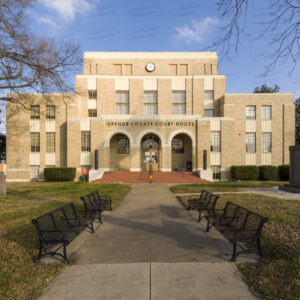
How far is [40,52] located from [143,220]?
33.4ft

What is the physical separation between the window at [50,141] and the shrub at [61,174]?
11.6 feet

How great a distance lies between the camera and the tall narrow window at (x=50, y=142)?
87.7ft

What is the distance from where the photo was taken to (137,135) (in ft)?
82.4

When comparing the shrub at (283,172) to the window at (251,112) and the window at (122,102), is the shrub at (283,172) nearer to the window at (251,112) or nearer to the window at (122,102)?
the window at (251,112)

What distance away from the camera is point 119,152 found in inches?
1099

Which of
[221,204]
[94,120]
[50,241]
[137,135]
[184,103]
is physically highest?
[184,103]

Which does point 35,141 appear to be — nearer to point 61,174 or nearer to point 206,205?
point 61,174

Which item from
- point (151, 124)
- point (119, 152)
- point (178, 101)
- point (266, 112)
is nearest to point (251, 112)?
point (266, 112)

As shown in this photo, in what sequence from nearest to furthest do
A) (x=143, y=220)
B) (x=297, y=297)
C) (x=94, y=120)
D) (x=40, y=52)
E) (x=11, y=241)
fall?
1. (x=297, y=297)
2. (x=11, y=241)
3. (x=143, y=220)
4. (x=40, y=52)
5. (x=94, y=120)

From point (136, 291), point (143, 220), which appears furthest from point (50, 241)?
point (143, 220)

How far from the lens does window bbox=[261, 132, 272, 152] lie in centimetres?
2731

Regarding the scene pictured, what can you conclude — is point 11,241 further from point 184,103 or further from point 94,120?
point 184,103

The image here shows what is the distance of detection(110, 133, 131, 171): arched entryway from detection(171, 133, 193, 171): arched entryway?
21.8ft

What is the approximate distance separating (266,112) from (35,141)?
32.8 meters
